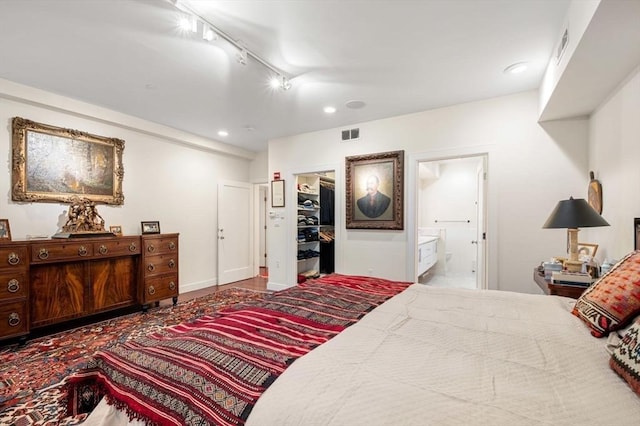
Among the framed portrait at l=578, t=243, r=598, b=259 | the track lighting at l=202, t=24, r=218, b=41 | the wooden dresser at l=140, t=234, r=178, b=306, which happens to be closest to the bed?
the framed portrait at l=578, t=243, r=598, b=259

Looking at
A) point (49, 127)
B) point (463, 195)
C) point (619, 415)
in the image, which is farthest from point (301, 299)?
point (463, 195)

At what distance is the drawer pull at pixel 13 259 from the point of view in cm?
263

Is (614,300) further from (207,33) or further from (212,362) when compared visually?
(207,33)

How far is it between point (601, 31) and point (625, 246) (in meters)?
1.49

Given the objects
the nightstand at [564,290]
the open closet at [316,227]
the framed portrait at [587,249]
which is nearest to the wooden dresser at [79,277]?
the open closet at [316,227]

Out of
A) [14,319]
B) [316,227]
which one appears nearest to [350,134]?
[316,227]

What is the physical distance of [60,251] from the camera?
2963 millimetres

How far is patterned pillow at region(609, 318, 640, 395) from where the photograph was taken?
822 mm

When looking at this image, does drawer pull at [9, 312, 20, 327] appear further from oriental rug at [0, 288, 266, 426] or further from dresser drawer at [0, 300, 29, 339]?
oriental rug at [0, 288, 266, 426]

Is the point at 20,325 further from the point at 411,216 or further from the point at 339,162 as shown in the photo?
the point at 411,216

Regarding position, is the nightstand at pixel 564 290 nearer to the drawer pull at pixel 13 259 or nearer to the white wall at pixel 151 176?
the drawer pull at pixel 13 259

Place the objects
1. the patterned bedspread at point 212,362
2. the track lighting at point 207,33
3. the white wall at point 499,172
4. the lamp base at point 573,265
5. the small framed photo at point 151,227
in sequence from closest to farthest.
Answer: the patterned bedspread at point 212,362
the track lighting at point 207,33
the lamp base at point 573,265
the white wall at point 499,172
the small framed photo at point 151,227

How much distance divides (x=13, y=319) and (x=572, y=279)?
4883 mm

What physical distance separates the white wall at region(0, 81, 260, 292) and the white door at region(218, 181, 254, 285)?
0.15m
